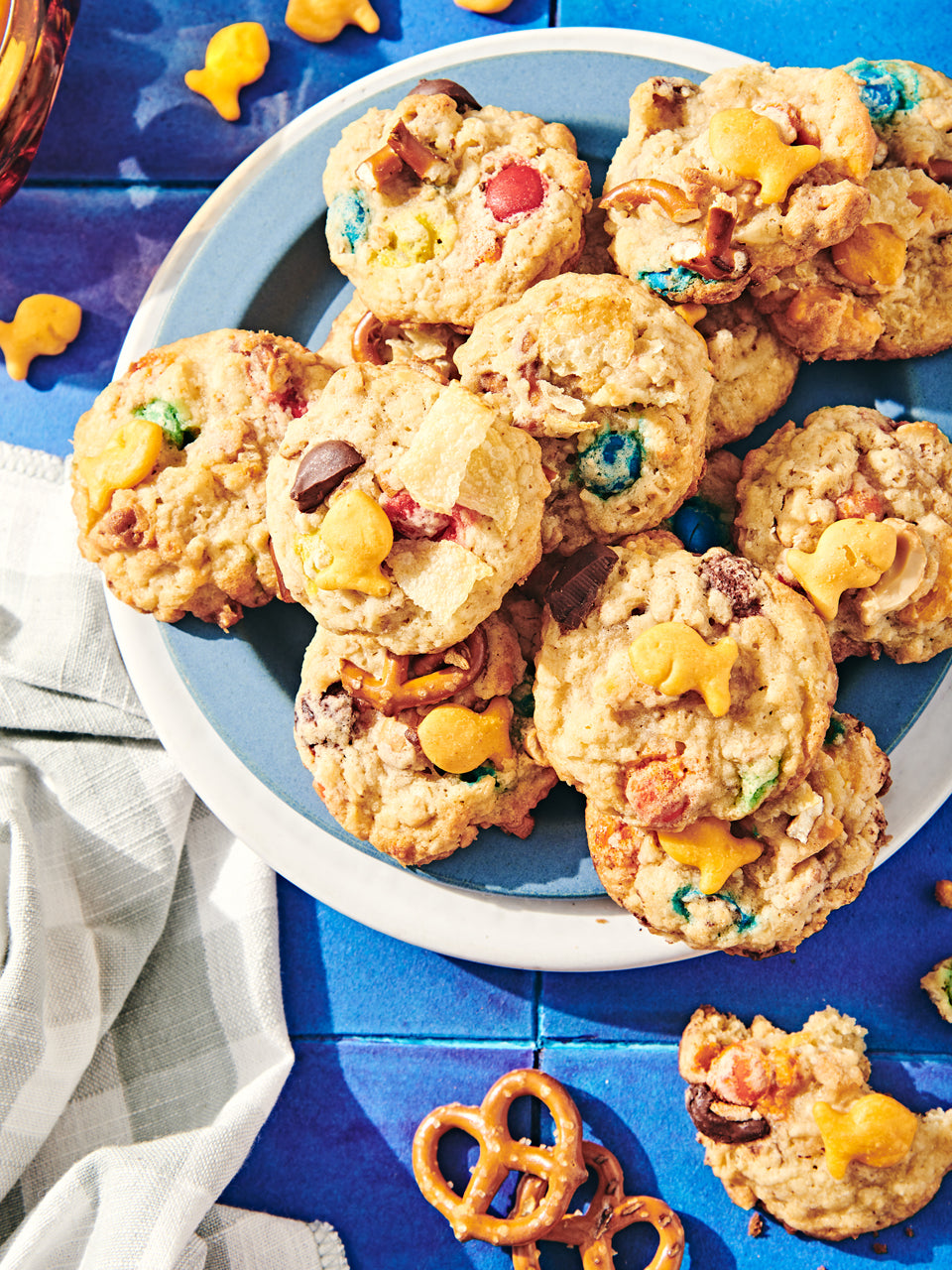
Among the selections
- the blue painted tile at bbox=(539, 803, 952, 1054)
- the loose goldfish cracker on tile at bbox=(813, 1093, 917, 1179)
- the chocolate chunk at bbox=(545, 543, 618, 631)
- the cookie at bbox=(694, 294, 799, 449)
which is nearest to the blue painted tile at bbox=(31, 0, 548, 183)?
the cookie at bbox=(694, 294, 799, 449)

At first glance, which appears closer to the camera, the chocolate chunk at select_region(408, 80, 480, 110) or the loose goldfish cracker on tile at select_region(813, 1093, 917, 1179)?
the chocolate chunk at select_region(408, 80, 480, 110)

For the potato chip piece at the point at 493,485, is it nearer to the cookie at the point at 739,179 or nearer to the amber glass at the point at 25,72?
the cookie at the point at 739,179

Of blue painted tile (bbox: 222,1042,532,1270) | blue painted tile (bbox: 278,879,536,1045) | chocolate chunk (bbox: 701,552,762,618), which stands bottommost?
blue painted tile (bbox: 222,1042,532,1270)

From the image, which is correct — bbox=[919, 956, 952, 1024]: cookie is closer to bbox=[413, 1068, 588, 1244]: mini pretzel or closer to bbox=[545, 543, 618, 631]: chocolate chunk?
bbox=[413, 1068, 588, 1244]: mini pretzel

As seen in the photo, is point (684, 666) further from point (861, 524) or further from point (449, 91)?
point (449, 91)

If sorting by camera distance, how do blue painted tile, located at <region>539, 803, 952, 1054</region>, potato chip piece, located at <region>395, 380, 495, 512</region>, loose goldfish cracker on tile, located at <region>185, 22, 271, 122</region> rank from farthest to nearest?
loose goldfish cracker on tile, located at <region>185, 22, 271, 122</region> → blue painted tile, located at <region>539, 803, 952, 1054</region> → potato chip piece, located at <region>395, 380, 495, 512</region>

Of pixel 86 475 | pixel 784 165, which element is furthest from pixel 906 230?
pixel 86 475
